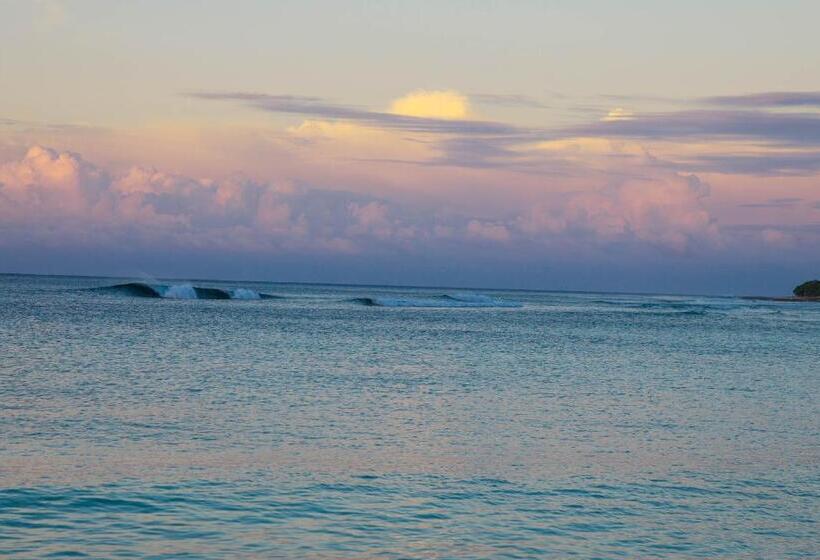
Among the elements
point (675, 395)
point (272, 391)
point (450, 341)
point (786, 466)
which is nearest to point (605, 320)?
point (450, 341)

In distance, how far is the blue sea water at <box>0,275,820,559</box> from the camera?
13852 mm

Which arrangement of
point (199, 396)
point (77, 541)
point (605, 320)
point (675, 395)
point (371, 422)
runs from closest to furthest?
point (77, 541), point (371, 422), point (199, 396), point (675, 395), point (605, 320)

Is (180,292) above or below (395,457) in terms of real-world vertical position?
above

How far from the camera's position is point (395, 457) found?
1909cm

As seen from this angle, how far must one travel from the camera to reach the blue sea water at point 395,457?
13.9 meters

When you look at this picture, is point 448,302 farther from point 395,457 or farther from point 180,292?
point 395,457

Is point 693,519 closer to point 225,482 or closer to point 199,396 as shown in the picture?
point 225,482

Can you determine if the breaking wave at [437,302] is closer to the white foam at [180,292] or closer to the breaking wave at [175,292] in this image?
the breaking wave at [175,292]

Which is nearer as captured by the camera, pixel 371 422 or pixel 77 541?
pixel 77 541

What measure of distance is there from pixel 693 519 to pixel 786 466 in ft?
17.5

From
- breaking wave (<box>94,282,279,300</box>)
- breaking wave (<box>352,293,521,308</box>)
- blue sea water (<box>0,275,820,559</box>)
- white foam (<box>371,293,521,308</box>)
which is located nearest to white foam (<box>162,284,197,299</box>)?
breaking wave (<box>94,282,279,300</box>)

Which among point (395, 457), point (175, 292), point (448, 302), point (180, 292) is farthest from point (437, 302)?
point (395, 457)

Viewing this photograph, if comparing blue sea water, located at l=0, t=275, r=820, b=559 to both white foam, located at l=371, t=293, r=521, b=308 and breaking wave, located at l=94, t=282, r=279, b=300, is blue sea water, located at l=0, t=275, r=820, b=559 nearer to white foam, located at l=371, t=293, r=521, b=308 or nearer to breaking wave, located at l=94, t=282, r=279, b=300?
breaking wave, located at l=94, t=282, r=279, b=300

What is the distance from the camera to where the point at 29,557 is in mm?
12273
